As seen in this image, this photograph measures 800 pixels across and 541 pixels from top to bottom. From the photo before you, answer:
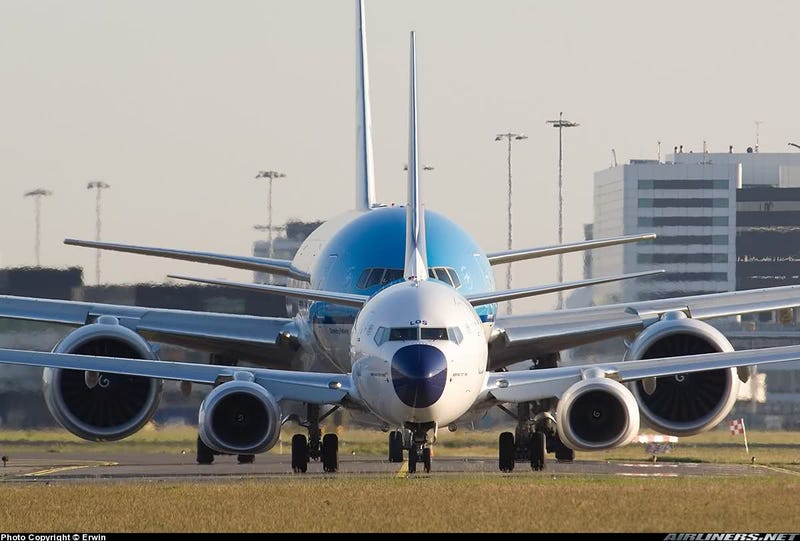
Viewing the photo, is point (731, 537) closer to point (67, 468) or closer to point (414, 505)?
point (414, 505)

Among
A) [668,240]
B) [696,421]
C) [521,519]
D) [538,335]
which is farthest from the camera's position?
[668,240]

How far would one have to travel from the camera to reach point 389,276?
30.6 meters

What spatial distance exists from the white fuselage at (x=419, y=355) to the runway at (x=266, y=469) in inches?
57.8

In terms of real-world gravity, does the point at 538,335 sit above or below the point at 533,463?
above

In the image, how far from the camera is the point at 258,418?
1056 inches

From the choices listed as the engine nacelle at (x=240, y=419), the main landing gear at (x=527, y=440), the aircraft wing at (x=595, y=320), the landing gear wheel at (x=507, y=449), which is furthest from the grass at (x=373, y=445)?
the engine nacelle at (x=240, y=419)

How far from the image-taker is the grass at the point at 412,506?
57.0ft

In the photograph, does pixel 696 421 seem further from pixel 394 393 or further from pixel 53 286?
pixel 53 286

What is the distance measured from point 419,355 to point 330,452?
5190 millimetres

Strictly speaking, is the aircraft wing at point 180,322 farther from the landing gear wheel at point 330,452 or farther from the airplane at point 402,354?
the landing gear wheel at point 330,452

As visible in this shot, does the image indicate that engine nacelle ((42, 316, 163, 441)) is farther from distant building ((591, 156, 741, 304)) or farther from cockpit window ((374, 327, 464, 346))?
distant building ((591, 156, 741, 304))

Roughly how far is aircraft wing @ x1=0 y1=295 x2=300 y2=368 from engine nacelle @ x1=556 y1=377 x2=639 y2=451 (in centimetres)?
867

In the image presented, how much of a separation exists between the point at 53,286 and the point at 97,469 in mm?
15905

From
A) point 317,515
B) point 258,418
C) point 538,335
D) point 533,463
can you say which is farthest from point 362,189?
point 317,515
